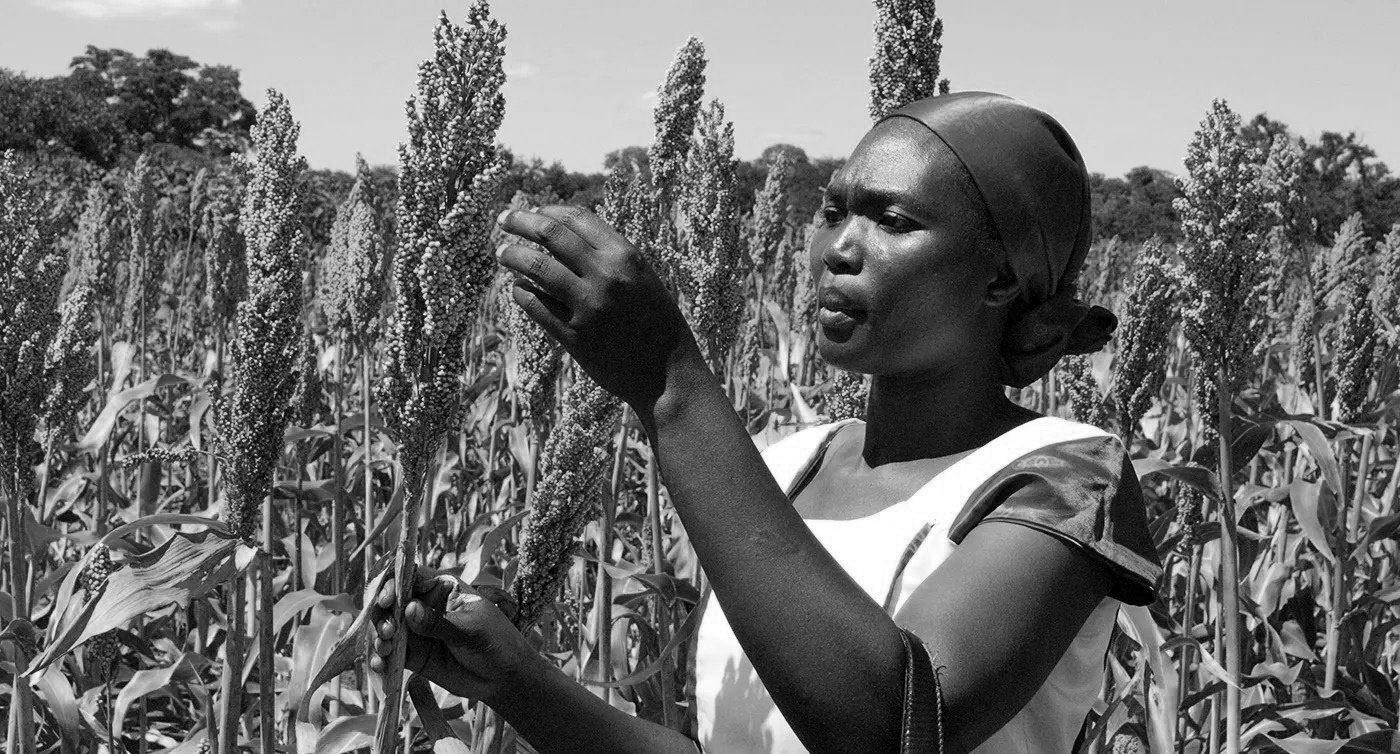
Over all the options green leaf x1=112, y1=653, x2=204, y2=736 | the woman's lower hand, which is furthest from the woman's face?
green leaf x1=112, y1=653, x2=204, y2=736

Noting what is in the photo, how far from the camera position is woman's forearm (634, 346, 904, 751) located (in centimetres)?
Result: 123

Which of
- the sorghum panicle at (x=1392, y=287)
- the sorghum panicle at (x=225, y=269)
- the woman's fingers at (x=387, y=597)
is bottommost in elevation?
the sorghum panicle at (x=1392, y=287)

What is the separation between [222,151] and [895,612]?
1825 centimetres

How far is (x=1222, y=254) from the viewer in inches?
124

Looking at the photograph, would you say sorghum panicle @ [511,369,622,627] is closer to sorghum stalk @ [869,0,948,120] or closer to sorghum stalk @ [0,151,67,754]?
sorghum stalk @ [869,0,948,120]

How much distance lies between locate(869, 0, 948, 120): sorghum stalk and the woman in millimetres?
1202

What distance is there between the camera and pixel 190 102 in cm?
7169

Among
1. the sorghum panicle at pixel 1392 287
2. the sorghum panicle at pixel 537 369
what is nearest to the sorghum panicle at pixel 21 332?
the sorghum panicle at pixel 537 369

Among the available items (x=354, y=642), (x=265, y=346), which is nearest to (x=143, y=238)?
(x=265, y=346)

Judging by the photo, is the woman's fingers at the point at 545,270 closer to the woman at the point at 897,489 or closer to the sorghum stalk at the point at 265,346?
the woman at the point at 897,489

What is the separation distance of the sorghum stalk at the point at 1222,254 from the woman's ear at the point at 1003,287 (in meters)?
1.67

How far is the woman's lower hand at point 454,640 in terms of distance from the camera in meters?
1.47

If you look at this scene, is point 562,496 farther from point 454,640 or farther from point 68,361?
point 68,361

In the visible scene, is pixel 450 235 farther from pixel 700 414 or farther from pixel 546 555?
pixel 546 555
